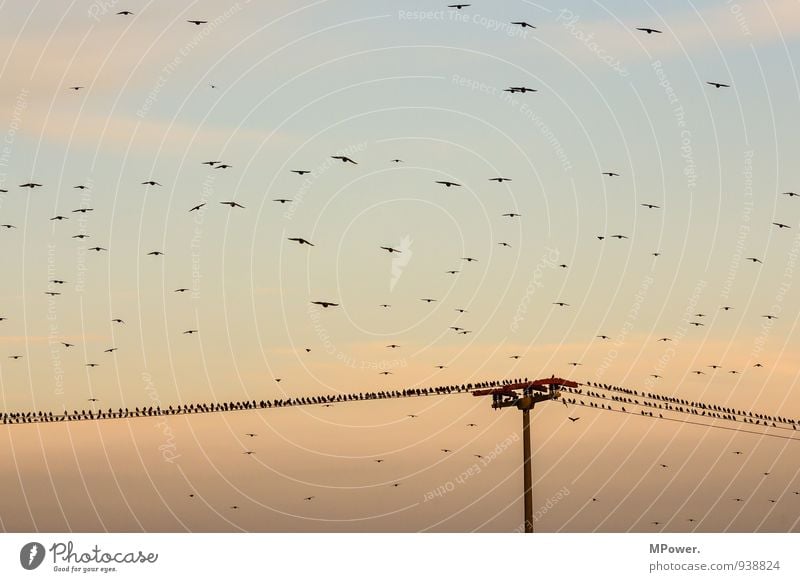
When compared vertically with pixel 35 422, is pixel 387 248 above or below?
above

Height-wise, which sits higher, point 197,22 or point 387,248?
point 197,22

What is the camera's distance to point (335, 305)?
585ft

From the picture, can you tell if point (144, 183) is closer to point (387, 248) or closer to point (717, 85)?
point (387, 248)

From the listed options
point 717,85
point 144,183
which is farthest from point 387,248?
point 717,85

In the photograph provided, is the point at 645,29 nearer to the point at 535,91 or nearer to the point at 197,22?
the point at 535,91

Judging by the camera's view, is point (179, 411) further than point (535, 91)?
Yes

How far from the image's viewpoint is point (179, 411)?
19512 centimetres

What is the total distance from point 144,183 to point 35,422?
4409 centimetres

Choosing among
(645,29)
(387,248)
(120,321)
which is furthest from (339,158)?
(120,321)
